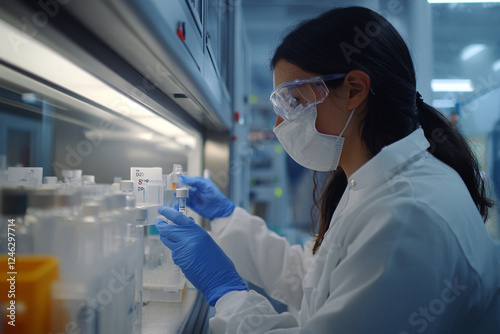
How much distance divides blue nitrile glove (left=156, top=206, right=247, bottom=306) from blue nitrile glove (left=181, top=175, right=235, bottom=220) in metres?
0.48

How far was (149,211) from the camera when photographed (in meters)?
1.03

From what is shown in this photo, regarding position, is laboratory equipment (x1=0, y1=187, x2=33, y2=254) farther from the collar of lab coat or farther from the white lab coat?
the collar of lab coat

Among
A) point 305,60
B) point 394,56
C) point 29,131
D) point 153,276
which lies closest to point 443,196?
point 394,56

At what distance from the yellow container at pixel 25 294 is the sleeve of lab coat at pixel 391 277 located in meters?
0.61

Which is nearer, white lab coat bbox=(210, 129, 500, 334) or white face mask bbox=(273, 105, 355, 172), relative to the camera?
white lab coat bbox=(210, 129, 500, 334)

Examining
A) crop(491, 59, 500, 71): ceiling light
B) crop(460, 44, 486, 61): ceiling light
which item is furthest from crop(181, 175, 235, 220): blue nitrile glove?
crop(460, 44, 486, 61): ceiling light

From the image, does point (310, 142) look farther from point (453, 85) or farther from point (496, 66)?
point (496, 66)

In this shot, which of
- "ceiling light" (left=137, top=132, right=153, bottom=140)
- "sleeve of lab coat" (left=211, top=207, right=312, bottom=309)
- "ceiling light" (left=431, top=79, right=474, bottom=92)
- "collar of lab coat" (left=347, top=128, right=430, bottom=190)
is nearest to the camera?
"collar of lab coat" (left=347, top=128, right=430, bottom=190)

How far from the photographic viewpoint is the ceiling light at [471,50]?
4.07 m

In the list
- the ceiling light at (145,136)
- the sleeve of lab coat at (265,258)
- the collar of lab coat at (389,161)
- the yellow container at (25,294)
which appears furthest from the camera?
the ceiling light at (145,136)

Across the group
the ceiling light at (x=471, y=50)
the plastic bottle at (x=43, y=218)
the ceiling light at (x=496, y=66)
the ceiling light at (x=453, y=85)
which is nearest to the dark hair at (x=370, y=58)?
the plastic bottle at (x=43, y=218)

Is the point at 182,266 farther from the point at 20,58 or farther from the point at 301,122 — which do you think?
the point at 20,58

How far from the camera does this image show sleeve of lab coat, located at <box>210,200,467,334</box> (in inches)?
30.1

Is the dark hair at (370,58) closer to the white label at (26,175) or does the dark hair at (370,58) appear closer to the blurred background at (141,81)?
the blurred background at (141,81)
